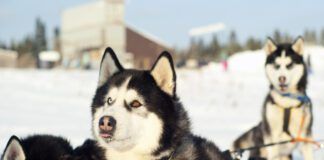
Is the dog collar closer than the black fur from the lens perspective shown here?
Yes

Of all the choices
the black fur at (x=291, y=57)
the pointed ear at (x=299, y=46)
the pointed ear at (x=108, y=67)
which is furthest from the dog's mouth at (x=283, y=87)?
the pointed ear at (x=108, y=67)

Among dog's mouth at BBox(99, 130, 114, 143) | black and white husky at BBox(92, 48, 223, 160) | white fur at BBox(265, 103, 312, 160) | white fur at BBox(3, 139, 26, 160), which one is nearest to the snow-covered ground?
white fur at BBox(265, 103, 312, 160)

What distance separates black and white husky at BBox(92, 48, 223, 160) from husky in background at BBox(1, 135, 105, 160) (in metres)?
0.17

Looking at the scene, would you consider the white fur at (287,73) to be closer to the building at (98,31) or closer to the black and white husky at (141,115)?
the black and white husky at (141,115)

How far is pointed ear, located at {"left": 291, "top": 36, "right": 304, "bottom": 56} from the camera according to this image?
5957 millimetres

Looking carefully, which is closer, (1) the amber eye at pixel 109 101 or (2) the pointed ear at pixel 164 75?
(1) the amber eye at pixel 109 101

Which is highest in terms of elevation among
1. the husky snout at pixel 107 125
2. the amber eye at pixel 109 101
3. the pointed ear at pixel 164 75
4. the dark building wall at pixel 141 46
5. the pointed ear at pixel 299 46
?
the dark building wall at pixel 141 46

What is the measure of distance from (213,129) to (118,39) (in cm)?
4062

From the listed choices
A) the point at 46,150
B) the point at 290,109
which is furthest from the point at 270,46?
the point at 46,150

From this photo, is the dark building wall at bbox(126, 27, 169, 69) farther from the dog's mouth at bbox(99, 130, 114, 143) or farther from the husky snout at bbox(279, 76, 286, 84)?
the dog's mouth at bbox(99, 130, 114, 143)

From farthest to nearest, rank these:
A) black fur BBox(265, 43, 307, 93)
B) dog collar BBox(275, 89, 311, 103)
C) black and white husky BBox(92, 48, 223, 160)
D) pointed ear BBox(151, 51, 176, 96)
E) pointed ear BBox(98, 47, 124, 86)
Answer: black fur BBox(265, 43, 307, 93) → dog collar BBox(275, 89, 311, 103) → pointed ear BBox(98, 47, 124, 86) → pointed ear BBox(151, 51, 176, 96) → black and white husky BBox(92, 48, 223, 160)

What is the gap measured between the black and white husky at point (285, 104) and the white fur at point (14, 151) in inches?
143

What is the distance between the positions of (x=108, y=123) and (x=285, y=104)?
335 centimetres

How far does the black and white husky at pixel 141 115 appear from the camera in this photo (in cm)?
322
